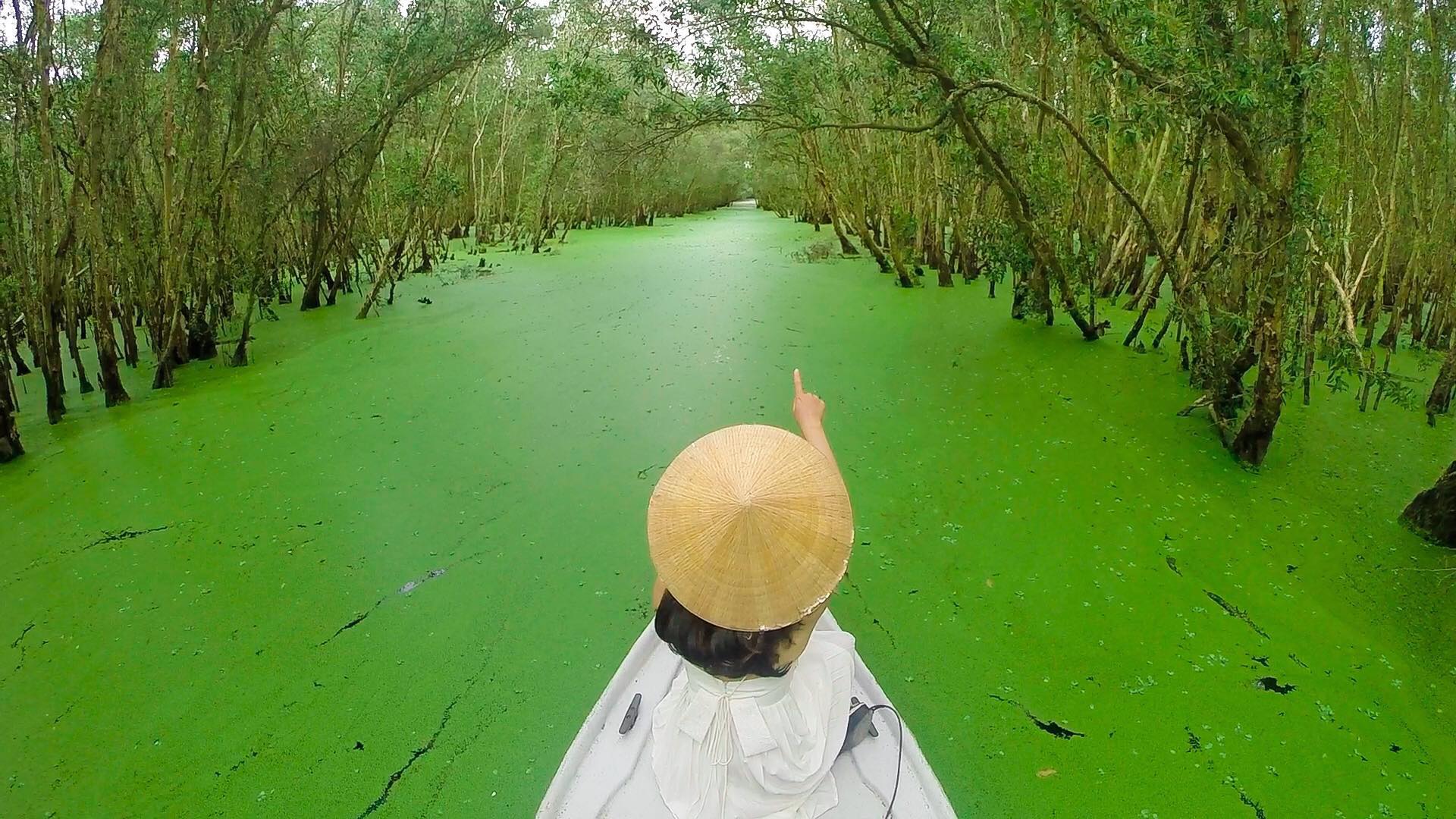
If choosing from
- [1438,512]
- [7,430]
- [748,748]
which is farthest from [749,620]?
[7,430]

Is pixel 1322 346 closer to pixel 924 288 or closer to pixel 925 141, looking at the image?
pixel 924 288

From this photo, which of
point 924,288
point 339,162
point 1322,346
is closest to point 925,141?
point 924,288

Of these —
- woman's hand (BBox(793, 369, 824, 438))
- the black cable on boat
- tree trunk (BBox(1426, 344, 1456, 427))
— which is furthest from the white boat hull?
tree trunk (BBox(1426, 344, 1456, 427))

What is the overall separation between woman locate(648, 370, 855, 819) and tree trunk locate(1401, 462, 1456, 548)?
6.57 ft

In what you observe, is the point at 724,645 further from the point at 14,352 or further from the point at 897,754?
the point at 14,352

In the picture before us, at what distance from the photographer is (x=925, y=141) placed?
564cm

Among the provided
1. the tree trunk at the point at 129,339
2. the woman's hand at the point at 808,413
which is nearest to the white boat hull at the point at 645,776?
the woman's hand at the point at 808,413

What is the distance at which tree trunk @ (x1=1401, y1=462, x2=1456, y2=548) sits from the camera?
1.98 metres

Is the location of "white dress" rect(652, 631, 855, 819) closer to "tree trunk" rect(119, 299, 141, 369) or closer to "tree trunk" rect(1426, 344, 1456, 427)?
"tree trunk" rect(1426, 344, 1456, 427)

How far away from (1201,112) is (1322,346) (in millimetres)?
2051

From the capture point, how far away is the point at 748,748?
0.92m

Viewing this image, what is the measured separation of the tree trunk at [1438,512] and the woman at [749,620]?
2002mm

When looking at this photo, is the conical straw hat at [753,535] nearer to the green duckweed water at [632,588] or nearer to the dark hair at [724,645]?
the dark hair at [724,645]

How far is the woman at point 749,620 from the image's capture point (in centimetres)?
85
